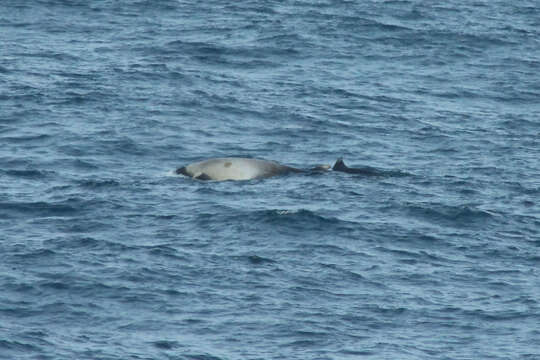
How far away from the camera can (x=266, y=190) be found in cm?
3638

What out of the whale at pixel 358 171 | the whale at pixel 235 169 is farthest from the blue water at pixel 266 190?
the whale at pixel 235 169

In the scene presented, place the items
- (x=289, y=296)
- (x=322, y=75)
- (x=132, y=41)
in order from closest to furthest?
(x=289, y=296), (x=322, y=75), (x=132, y=41)

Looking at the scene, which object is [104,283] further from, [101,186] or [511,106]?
[511,106]

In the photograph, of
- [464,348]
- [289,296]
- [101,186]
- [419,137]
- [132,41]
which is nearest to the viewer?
[464,348]

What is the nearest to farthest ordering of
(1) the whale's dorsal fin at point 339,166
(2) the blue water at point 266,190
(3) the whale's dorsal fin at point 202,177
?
(2) the blue water at point 266,190 → (3) the whale's dorsal fin at point 202,177 → (1) the whale's dorsal fin at point 339,166

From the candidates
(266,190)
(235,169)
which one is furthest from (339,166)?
(235,169)

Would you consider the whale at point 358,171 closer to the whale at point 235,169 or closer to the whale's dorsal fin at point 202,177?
the whale at point 235,169

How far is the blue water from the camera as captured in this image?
88.0ft

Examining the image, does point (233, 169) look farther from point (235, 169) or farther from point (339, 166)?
point (339, 166)

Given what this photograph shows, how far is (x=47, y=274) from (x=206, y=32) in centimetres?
3258

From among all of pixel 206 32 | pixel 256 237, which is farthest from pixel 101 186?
pixel 206 32

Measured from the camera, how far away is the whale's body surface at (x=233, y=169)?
37625mm

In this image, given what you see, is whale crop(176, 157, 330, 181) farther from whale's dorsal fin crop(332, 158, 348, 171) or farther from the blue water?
the blue water

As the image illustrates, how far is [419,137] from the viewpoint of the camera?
44.6 metres
